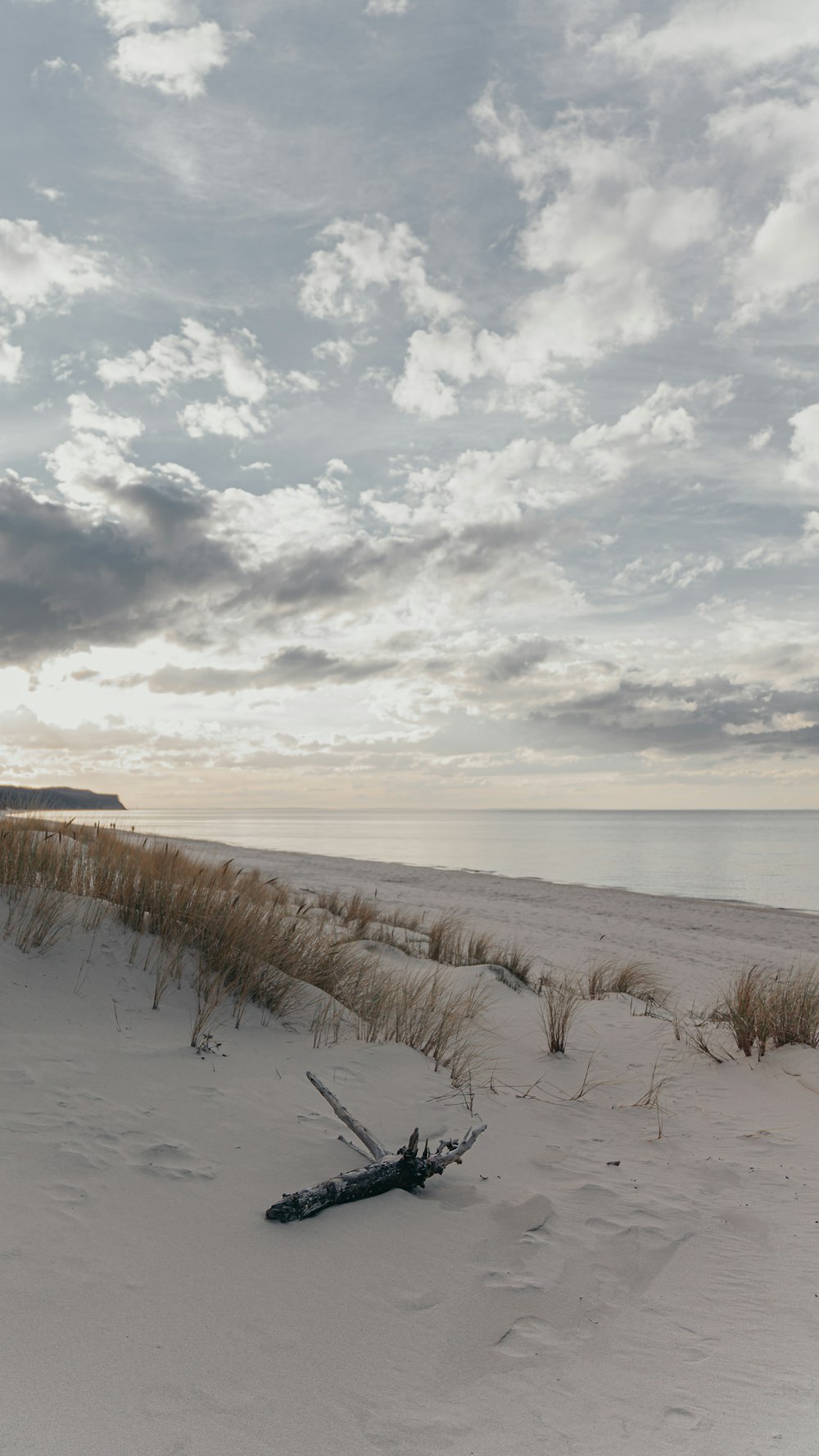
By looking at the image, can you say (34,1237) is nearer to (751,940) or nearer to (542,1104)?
(542,1104)

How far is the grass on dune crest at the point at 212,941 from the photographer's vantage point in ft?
16.6

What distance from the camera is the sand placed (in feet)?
6.28

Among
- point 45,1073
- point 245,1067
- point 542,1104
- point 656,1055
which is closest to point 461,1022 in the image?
point 542,1104

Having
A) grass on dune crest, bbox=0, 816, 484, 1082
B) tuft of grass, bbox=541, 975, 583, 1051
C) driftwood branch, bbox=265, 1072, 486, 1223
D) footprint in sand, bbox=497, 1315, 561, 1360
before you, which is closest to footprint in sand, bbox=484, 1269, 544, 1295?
footprint in sand, bbox=497, 1315, 561, 1360

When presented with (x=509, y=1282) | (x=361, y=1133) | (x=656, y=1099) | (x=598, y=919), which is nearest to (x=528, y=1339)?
(x=509, y=1282)

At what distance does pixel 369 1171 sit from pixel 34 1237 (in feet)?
4.01

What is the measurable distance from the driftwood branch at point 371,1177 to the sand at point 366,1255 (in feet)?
0.19

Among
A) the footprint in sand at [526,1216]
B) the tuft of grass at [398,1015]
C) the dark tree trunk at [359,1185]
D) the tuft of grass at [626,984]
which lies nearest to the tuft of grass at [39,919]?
the tuft of grass at [398,1015]

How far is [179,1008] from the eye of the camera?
479 cm

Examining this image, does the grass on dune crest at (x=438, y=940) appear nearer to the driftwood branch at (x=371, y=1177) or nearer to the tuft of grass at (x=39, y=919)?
the tuft of grass at (x=39, y=919)

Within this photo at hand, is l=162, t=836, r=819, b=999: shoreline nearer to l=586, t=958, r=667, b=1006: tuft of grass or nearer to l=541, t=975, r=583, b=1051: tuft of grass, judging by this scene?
l=586, t=958, r=667, b=1006: tuft of grass

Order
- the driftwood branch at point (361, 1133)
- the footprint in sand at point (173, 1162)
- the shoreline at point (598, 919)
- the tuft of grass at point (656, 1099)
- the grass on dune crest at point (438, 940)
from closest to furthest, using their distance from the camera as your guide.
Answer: the footprint in sand at point (173, 1162) → the driftwood branch at point (361, 1133) → the tuft of grass at point (656, 1099) → the grass on dune crest at point (438, 940) → the shoreline at point (598, 919)

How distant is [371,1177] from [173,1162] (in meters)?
0.78

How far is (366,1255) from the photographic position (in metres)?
2.69
